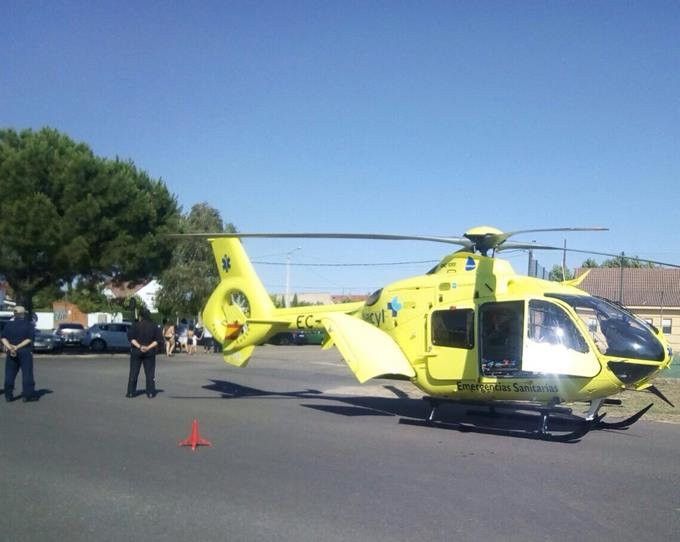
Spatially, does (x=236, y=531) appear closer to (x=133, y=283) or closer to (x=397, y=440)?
(x=397, y=440)

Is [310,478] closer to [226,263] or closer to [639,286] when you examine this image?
[226,263]

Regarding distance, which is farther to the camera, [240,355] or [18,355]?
[240,355]

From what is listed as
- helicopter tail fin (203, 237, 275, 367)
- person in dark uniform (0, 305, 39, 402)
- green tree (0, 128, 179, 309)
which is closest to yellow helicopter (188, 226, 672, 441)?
helicopter tail fin (203, 237, 275, 367)

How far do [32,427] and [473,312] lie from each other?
273 inches

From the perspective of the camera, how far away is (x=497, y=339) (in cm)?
1168

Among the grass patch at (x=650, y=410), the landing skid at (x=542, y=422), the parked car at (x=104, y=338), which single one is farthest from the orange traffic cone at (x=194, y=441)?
the parked car at (x=104, y=338)

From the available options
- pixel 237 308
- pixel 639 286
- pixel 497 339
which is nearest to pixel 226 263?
pixel 237 308

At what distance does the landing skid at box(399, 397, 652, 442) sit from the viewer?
10766mm

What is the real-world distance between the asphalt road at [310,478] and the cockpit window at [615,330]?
1.36 m

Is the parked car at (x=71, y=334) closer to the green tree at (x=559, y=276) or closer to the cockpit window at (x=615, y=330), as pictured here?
the green tree at (x=559, y=276)

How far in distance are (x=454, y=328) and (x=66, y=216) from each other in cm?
2080

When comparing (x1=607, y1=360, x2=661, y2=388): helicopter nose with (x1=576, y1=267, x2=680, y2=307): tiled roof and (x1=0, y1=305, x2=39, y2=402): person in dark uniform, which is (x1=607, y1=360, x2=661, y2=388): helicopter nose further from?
(x1=576, y1=267, x2=680, y2=307): tiled roof

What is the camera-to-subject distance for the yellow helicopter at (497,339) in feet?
34.9

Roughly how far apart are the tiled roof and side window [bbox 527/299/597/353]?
32967mm
